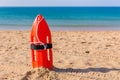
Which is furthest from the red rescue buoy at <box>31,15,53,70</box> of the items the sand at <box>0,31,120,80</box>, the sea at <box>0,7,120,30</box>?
the sea at <box>0,7,120,30</box>

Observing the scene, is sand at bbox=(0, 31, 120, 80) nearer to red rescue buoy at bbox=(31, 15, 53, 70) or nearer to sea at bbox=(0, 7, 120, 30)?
red rescue buoy at bbox=(31, 15, 53, 70)

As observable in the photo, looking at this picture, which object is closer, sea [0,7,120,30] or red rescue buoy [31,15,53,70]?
red rescue buoy [31,15,53,70]

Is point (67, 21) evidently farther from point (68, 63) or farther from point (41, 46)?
point (41, 46)

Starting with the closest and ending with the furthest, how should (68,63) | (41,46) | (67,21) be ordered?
(41,46) → (68,63) → (67,21)

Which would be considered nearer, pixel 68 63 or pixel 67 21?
pixel 68 63

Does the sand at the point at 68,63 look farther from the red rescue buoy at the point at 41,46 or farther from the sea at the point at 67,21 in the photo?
the sea at the point at 67,21

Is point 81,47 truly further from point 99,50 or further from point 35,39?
point 35,39

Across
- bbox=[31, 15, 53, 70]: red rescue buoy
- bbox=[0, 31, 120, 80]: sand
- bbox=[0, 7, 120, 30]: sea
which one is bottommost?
bbox=[0, 31, 120, 80]: sand

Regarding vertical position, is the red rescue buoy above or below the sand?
above

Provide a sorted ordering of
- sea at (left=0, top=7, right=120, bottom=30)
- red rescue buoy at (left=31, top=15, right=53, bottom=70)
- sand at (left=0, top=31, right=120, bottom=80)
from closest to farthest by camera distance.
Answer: sand at (left=0, top=31, right=120, bottom=80)
red rescue buoy at (left=31, top=15, right=53, bottom=70)
sea at (left=0, top=7, right=120, bottom=30)

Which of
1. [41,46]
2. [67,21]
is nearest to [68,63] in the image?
[41,46]

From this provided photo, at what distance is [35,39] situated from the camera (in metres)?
5.99

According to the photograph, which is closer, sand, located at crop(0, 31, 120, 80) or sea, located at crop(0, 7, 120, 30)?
sand, located at crop(0, 31, 120, 80)

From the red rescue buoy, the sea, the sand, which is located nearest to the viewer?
the sand
